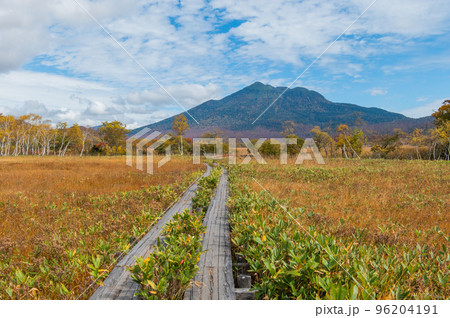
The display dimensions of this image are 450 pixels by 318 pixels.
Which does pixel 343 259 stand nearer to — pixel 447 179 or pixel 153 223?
pixel 153 223

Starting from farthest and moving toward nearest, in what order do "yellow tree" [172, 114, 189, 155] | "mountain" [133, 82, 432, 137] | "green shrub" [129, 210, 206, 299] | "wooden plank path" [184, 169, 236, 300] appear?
"yellow tree" [172, 114, 189, 155]
"mountain" [133, 82, 432, 137]
"wooden plank path" [184, 169, 236, 300]
"green shrub" [129, 210, 206, 299]

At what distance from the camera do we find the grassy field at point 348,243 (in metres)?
2.69

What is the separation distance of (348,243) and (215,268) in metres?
1.98

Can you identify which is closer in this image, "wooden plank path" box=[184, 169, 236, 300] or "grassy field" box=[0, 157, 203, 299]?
"wooden plank path" box=[184, 169, 236, 300]

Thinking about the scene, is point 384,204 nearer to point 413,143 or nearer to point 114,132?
point 413,143

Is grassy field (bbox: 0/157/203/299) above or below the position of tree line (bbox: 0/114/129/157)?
below

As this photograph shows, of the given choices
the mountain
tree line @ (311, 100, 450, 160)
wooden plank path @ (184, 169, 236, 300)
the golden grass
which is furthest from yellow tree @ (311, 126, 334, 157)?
wooden plank path @ (184, 169, 236, 300)

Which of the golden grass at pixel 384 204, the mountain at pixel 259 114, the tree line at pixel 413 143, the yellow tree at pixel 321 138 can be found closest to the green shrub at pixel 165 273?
the golden grass at pixel 384 204

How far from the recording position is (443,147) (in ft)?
114

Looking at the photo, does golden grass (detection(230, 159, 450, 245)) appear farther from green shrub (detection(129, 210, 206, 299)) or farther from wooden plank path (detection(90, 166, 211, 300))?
wooden plank path (detection(90, 166, 211, 300))

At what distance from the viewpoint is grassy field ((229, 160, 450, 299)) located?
2688 mm

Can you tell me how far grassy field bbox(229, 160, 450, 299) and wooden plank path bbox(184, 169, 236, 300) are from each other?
0.24 m

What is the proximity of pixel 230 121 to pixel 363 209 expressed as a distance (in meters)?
33.9
